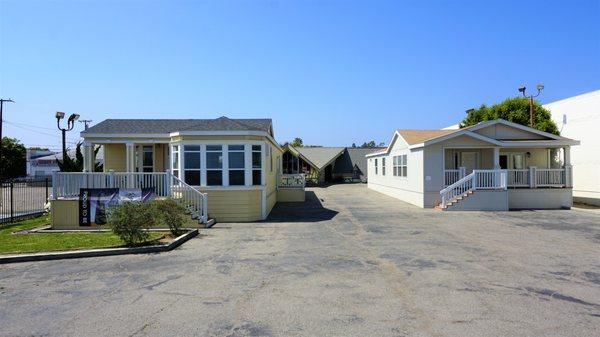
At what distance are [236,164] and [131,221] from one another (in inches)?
259

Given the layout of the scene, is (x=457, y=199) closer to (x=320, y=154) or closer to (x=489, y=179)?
(x=489, y=179)

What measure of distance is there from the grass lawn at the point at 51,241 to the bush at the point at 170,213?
0.50 meters

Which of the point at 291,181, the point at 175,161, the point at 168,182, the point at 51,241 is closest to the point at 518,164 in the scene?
the point at 291,181

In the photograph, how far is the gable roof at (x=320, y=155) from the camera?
47.5 m

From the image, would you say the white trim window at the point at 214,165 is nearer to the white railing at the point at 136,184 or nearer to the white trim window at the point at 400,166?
the white railing at the point at 136,184

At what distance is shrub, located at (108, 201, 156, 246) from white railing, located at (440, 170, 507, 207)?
14.2 m

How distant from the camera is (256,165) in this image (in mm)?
16703

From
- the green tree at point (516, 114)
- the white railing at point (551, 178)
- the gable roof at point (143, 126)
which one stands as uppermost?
the green tree at point (516, 114)

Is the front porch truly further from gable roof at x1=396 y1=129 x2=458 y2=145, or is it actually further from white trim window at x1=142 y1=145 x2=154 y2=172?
white trim window at x1=142 y1=145 x2=154 y2=172

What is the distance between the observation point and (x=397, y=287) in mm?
6750

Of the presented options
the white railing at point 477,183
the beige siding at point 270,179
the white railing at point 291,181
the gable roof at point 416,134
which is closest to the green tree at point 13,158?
the white railing at point 291,181

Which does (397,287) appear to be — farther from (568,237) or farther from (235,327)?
(568,237)

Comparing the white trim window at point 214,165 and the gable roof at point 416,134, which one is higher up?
the gable roof at point 416,134

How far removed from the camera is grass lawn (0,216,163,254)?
401 inches
